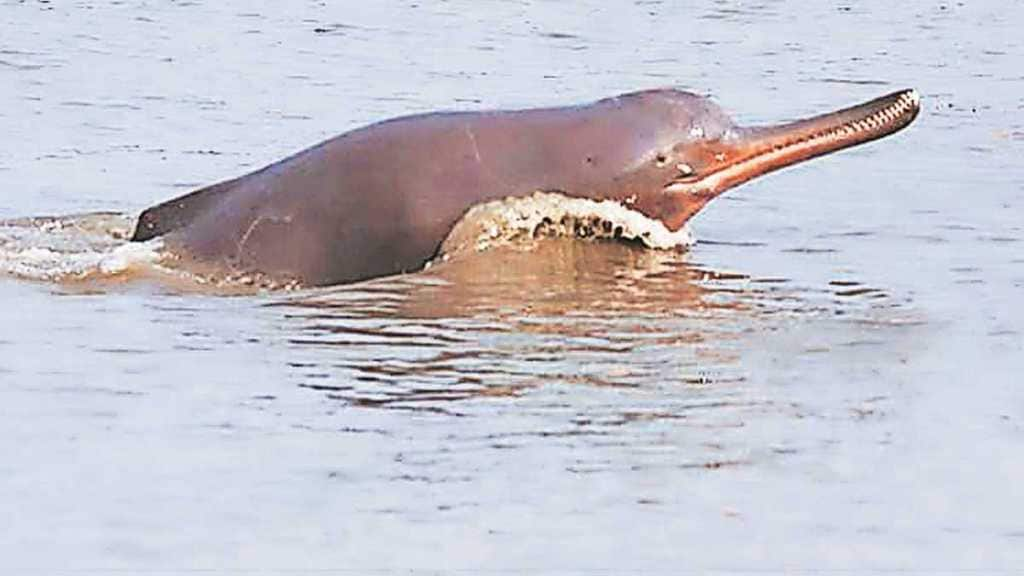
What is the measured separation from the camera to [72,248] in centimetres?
982

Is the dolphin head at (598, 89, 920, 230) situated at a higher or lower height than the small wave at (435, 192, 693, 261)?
higher

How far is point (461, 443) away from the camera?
6.74 m

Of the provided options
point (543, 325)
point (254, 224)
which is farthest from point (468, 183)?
point (543, 325)

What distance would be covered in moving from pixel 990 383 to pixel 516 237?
2244 mm

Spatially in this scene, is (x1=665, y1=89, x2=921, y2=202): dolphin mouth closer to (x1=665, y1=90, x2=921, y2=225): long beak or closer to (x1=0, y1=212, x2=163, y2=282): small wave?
(x1=665, y1=90, x2=921, y2=225): long beak

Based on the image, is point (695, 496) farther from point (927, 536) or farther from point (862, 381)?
point (862, 381)

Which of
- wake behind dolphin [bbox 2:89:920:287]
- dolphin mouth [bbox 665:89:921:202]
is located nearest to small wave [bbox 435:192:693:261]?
wake behind dolphin [bbox 2:89:920:287]

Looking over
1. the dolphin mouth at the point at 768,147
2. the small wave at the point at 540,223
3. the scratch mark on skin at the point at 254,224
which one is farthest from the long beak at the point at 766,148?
the scratch mark on skin at the point at 254,224

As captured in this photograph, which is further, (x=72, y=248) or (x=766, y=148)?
(x=72, y=248)

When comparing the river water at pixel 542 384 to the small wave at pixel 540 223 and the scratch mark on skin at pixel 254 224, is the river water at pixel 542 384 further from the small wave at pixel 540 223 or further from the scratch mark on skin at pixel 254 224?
the scratch mark on skin at pixel 254 224

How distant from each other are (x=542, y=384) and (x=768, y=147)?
243cm

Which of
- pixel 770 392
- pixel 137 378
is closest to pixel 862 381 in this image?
pixel 770 392

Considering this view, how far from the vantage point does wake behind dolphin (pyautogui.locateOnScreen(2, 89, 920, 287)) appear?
9180mm

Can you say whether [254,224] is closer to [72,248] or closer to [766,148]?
[72,248]
